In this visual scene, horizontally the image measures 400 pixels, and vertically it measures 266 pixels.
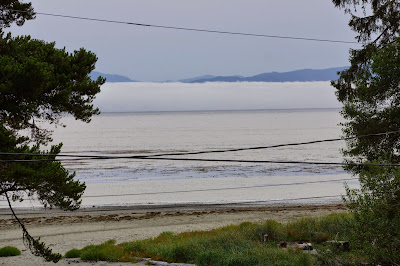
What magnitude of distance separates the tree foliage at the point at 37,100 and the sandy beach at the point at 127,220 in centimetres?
967

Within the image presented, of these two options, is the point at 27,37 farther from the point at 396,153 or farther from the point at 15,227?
the point at 15,227

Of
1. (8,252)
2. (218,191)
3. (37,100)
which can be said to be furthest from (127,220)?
(37,100)

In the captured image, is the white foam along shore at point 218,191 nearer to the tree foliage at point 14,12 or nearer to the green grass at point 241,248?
the green grass at point 241,248

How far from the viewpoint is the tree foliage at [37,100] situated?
40.1 ft

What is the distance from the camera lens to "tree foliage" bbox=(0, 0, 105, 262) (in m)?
12.2

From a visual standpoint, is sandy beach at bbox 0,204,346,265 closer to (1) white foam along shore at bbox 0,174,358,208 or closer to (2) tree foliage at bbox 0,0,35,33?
(1) white foam along shore at bbox 0,174,358,208

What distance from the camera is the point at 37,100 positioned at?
44.6 feet

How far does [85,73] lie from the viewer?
14172mm

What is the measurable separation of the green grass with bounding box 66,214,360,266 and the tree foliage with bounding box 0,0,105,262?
189 inches

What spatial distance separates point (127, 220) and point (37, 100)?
19129 millimetres

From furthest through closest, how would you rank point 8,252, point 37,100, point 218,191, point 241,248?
point 218,191 → point 8,252 → point 241,248 → point 37,100

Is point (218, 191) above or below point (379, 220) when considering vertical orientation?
below

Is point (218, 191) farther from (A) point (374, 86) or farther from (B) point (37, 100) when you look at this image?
(B) point (37, 100)

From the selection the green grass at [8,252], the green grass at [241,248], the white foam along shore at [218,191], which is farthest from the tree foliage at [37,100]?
the white foam along shore at [218,191]
